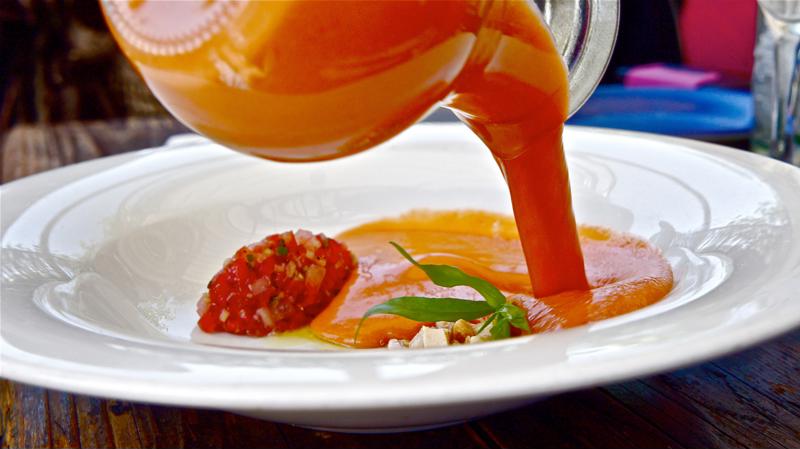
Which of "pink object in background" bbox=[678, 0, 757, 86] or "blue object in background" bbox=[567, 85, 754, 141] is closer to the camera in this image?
"blue object in background" bbox=[567, 85, 754, 141]

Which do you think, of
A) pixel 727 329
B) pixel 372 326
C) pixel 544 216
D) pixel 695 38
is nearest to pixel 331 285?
pixel 372 326

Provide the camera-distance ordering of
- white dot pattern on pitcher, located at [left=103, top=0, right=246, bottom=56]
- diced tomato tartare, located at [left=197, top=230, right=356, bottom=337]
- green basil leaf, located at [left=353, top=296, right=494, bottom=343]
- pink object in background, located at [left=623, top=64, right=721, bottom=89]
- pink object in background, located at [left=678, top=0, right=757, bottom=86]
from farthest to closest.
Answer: pink object in background, located at [left=678, top=0, right=757, bottom=86], pink object in background, located at [left=623, top=64, right=721, bottom=89], diced tomato tartare, located at [left=197, top=230, right=356, bottom=337], green basil leaf, located at [left=353, top=296, right=494, bottom=343], white dot pattern on pitcher, located at [left=103, top=0, right=246, bottom=56]

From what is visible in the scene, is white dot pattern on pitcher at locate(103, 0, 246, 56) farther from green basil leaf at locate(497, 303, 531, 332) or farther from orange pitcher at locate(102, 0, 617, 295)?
green basil leaf at locate(497, 303, 531, 332)

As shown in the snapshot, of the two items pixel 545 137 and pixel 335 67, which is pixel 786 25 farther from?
pixel 335 67

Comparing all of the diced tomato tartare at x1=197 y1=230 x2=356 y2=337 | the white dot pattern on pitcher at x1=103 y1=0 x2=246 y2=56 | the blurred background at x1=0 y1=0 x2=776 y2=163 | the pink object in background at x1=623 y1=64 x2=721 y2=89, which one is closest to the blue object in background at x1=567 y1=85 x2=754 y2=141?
the pink object in background at x1=623 y1=64 x2=721 y2=89

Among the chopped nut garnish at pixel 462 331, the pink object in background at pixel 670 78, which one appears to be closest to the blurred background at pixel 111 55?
the pink object in background at pixel 670 78

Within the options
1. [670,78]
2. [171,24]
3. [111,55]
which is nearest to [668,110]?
[670,78]

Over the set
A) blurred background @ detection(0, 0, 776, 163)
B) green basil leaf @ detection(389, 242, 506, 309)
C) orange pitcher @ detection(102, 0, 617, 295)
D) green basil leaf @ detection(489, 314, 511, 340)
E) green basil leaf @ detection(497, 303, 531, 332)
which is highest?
orange pitcher @ detection(102, 0, 617, 295)
